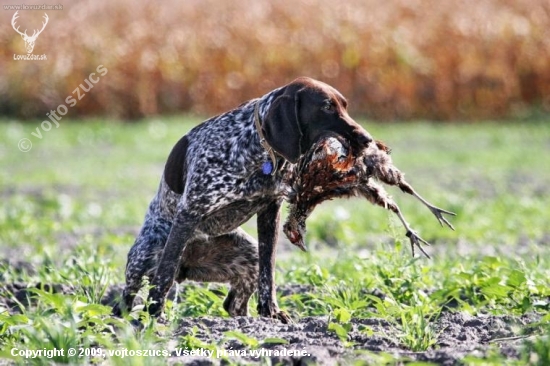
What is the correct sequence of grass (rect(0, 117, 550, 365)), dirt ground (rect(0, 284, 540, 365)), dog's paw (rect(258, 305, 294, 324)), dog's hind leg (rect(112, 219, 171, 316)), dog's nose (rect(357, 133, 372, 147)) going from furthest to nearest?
1. dog's hind leg (rect(112, 219, 171, 316))
2. dog's paw (rect(258, 305, 294, 324))
3. dog's nose (rect(357, 133, 372, 147))
4. grass (rect(0, 117, 550, 365))
5. dirt ground (rect(0, 284, 540, 365))

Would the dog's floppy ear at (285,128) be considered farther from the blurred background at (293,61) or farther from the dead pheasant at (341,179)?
the blurred background at (293,61)

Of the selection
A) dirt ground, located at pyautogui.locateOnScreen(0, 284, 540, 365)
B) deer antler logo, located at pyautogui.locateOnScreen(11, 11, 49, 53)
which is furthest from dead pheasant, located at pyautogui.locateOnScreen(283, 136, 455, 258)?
deer antler logo, located at pyautogui.locateOnScreen(11, 11, 49, 53)

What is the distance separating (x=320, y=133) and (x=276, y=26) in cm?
1764

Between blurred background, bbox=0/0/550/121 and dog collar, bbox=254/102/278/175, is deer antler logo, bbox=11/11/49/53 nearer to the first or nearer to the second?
blurred background, bbox=0/0/550/121

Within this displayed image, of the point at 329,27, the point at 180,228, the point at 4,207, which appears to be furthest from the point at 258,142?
the point at 329,27

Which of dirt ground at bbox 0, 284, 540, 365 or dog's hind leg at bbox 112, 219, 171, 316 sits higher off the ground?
dog's hind leg at bbox 112, 219, 171, 316

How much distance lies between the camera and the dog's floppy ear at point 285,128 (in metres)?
5.76

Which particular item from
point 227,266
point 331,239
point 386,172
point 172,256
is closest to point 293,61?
point 331,239

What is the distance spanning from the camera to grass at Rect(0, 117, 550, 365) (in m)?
5.14

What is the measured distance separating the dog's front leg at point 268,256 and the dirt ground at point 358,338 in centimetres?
46

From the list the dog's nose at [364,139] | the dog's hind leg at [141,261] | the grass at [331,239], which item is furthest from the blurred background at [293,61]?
the dog's nose at [364,139]

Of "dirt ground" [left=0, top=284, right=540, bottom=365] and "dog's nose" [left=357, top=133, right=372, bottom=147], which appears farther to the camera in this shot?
"dog's nose" [left=357, top=133, right=372, bottom=147]

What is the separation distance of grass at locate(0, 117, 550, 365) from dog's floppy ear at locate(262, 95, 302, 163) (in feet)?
2.62

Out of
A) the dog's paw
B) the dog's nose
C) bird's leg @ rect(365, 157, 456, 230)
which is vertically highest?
the dog's nose
